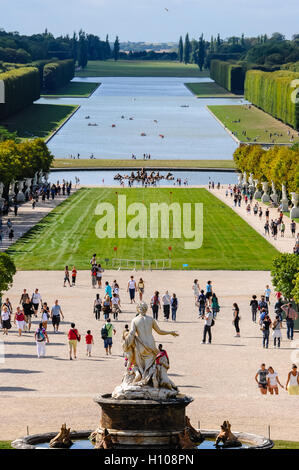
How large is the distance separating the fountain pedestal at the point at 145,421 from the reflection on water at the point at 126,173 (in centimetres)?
9548

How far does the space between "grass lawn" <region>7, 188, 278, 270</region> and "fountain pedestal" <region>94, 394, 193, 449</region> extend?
3815cm

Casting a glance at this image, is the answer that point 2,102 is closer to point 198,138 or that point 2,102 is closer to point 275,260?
point 198,138

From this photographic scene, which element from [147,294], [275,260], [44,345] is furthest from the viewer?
[147,294]

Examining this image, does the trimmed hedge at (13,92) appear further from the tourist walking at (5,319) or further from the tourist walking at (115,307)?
the tourist walking at (5,319)

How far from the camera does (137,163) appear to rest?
137 m

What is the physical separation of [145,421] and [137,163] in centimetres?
11274

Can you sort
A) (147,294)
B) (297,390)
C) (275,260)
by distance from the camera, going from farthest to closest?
(147,294)
(275,260)
(297,390)

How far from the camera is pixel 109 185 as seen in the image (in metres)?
119

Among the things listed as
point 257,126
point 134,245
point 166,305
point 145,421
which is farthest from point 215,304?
point 257,126

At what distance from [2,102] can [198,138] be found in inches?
1058

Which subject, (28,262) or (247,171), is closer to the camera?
(28,262)

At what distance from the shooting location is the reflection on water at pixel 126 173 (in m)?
123

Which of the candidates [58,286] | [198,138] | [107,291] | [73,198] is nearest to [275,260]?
[107,291]

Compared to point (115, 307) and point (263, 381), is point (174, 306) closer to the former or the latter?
point (115, 307)
